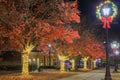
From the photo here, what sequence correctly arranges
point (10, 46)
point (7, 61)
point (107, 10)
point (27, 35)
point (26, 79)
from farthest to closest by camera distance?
point (7, 61) < point (10, 46) < point (27, 35) < point (26, 79) < point (107, 10)

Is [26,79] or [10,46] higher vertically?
[10,46]

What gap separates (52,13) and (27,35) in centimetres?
308

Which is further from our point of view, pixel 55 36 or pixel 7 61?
pixel 7 61

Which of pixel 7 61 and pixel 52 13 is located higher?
pixel 52 13

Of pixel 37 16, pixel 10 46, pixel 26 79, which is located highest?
pixel 37 16

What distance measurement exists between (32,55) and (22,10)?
42337 millimetres

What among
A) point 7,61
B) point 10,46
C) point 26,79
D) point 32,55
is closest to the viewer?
point 26,79

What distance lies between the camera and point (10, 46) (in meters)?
38.3

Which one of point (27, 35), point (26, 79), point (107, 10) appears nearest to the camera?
point (107, 10)

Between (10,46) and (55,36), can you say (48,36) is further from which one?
(10,46)

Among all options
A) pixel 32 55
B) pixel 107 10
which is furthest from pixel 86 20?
pixel 107 10

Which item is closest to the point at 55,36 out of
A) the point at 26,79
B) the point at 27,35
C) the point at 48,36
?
the point at 48,36

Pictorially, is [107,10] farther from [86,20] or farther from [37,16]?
[86,20]

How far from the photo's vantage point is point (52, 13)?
31.9 metres
